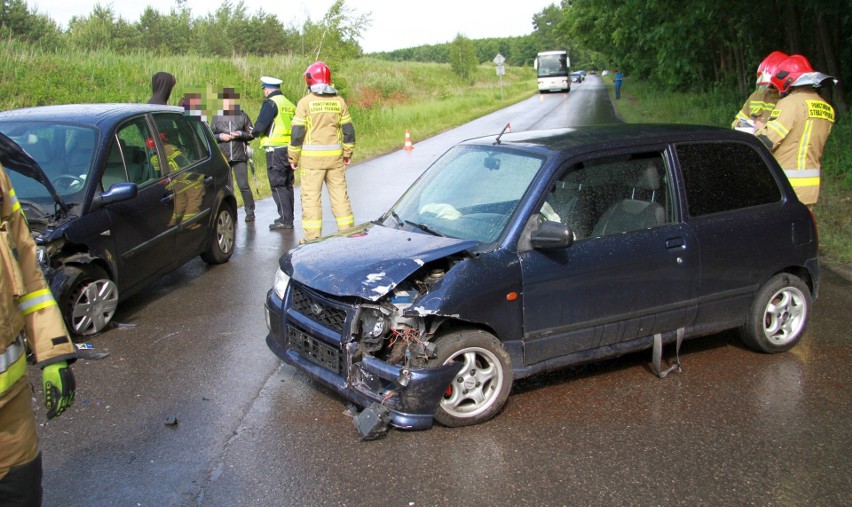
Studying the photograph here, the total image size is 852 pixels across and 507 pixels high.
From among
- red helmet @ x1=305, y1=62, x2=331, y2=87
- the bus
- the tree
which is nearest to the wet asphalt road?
red helmet @ x1=305, y1=62, x2=331, y2=87

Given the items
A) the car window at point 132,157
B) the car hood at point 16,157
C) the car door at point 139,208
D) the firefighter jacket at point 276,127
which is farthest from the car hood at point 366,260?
the firefighter jacket at point 276,127

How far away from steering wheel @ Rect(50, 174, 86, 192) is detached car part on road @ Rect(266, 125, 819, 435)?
92.4 inches

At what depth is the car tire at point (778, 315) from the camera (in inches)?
216

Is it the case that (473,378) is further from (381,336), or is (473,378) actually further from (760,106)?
(760,106)

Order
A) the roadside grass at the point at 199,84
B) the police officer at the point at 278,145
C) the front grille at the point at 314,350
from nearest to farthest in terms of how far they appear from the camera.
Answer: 1. the front grille at the point at 314,350
2. the police officer at the point at 278,145
3. the roadside grass at the point at 199,84

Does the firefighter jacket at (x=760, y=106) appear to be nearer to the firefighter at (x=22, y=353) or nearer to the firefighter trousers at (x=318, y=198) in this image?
the firefighter trousers at (x=318, y=198)

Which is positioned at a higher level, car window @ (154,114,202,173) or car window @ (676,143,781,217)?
car window @ (154,114,202,173)

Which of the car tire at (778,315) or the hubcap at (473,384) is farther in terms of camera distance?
the car tire at (778,315)

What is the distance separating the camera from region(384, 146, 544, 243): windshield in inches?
194

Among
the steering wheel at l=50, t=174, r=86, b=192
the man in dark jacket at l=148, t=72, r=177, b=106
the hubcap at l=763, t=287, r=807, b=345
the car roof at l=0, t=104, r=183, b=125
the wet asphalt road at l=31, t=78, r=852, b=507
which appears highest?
the man in dark jacket at l=148, t=72, r=177, b=106

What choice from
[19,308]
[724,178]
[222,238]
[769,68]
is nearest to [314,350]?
[19,308]

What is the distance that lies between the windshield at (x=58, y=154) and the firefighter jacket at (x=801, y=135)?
5.91 m

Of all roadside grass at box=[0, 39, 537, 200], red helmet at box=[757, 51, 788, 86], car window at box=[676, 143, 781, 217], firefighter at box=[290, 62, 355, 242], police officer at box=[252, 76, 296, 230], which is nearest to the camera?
car window at box=[676, 143, 781, 217]

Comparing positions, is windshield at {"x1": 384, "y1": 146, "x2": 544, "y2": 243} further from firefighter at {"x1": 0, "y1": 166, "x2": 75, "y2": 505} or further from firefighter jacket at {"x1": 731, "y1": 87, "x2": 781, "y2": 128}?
firefighter jacket at {"x1": 731, "y1": 87, "x2": 781, "y2": 128}
